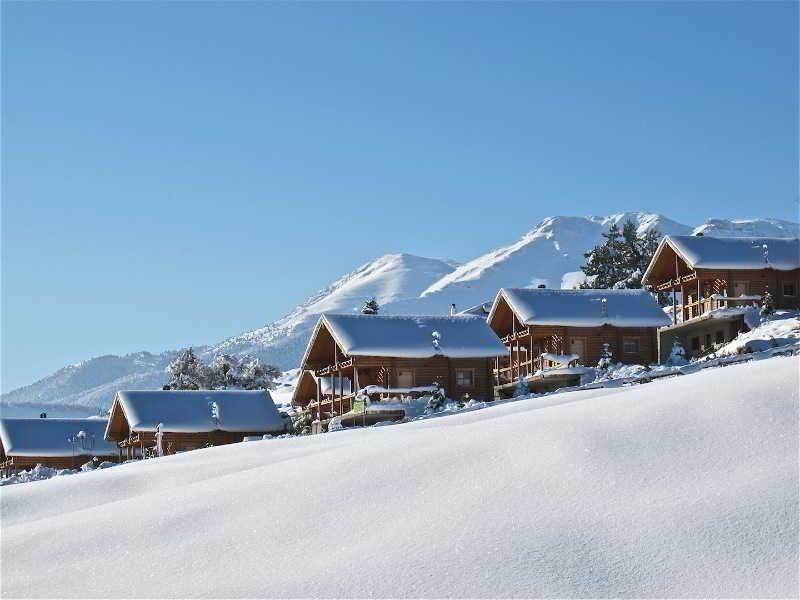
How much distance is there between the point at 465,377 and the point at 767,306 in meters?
14.1

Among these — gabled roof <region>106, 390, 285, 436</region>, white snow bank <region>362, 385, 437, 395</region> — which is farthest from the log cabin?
gabled roof <region>106, 390, 285, 436</region>

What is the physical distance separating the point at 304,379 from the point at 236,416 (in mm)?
4368

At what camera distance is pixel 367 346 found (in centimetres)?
5003

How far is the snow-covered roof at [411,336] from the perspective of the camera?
50.2m

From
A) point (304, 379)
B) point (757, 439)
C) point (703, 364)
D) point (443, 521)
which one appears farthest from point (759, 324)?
point (443, 521)

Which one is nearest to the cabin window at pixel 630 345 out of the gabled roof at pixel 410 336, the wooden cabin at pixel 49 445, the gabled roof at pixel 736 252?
the gabled roof at pixel 736 252

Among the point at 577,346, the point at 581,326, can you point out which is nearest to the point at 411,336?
the point at 581,326

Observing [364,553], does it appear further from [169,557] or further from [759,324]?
[759,324]

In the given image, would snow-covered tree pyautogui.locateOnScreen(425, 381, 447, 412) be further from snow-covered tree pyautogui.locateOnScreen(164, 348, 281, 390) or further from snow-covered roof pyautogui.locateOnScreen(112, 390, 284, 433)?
snow-covered tree pyautogui.locateOnScreen(164, 348, 281, 390)

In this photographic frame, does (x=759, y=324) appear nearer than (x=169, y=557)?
No

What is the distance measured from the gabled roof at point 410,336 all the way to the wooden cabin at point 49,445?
22514mm

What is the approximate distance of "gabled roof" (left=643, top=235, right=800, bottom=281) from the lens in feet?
180

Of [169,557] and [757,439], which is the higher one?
[757,439]

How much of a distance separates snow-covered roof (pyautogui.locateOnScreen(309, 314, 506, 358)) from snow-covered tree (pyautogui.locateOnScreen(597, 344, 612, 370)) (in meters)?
4.39
